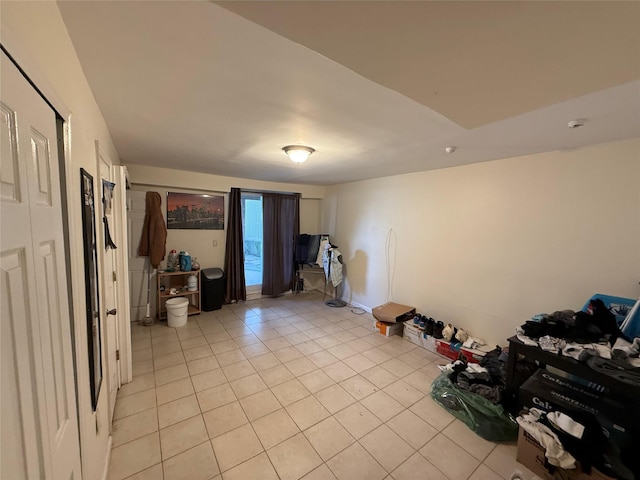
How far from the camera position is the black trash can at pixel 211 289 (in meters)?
4.27

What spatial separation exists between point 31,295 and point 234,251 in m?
4.15

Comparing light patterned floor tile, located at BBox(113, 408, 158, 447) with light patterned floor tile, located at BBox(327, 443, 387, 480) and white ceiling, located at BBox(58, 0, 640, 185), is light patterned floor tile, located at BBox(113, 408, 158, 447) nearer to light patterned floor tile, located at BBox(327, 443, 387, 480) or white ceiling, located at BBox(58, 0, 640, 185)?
light patterned floor tile, located at BBox(327, 443, 387, 480)

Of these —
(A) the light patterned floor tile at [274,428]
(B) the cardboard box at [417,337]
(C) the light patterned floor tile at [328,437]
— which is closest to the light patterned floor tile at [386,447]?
(C) the light patterned floor tile at [328,437]

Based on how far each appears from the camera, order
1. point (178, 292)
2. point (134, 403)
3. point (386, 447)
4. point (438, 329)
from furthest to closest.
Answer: point (178, 292) < point (438, 329) < point (134, 403) < point (386, 447)

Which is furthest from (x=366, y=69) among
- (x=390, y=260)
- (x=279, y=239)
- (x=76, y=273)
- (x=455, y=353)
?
(x=279, y=239)

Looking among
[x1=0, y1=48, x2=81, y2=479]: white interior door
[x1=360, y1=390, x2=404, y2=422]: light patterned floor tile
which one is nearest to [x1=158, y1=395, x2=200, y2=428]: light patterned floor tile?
[x1=0, y1=48, x2=81, y2=479]: white interior door

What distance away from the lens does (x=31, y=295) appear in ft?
2.15

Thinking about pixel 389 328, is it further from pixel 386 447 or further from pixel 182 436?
pixel 182 436

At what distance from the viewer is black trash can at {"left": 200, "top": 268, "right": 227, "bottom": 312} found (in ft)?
14.0

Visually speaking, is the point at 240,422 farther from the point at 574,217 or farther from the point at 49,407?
the point at 574,217

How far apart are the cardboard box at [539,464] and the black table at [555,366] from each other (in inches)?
14.6

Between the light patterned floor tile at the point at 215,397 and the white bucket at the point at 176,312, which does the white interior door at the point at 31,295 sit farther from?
the white bucket at the point at 176,312

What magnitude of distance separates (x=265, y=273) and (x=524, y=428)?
14.2ft

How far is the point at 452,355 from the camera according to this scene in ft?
9.78
